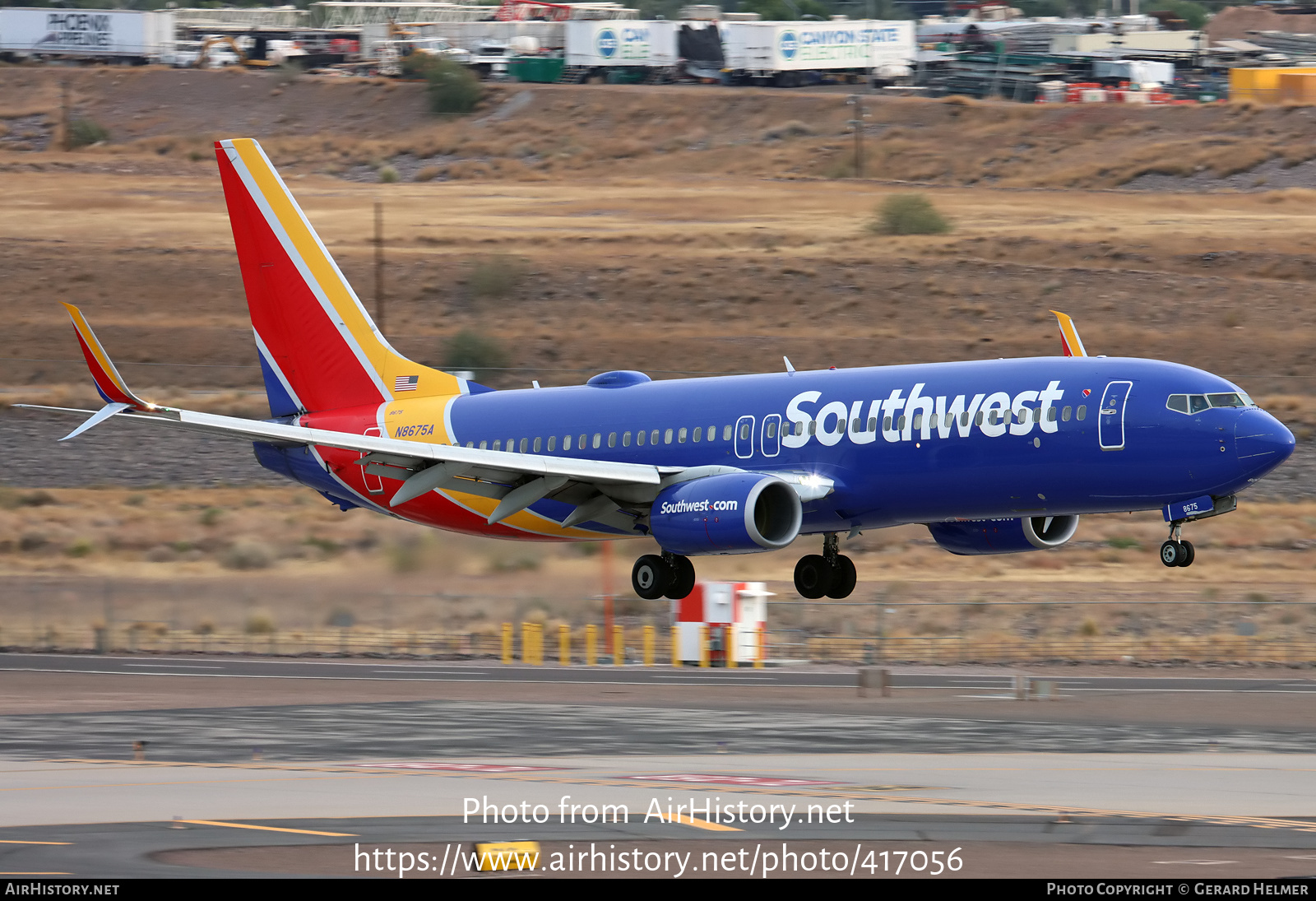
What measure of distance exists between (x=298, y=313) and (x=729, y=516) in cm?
1635

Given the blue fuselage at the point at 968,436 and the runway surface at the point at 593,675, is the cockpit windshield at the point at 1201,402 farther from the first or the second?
the runway surface at the point at 593,675

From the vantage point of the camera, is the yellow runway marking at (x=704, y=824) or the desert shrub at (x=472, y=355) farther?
the desert shrub at (x=472, y=355)

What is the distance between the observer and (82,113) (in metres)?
164

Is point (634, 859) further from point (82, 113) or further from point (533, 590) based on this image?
point (82, 113)

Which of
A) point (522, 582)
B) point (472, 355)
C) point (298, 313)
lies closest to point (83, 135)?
point (472, 355)

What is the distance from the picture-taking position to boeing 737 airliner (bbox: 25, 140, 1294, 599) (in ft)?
134

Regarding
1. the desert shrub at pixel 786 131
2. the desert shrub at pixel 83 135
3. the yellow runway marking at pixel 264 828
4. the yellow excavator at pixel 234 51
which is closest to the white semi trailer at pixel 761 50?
the desert shrub at pixel 786 131

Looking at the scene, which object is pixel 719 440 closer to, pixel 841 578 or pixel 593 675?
pixel 841 578

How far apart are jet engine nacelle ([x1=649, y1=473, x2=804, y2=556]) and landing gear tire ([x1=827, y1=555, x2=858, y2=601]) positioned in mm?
3282

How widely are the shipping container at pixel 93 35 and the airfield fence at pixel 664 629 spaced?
11554 cm

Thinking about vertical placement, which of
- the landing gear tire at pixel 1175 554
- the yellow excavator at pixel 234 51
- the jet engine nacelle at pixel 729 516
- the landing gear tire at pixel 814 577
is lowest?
the yellow excavator at pixel 234 51

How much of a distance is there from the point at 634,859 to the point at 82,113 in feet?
483

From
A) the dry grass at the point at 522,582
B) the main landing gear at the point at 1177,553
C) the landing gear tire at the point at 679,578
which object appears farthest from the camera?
the dry grass at the point at 522,582

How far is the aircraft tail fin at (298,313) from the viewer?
5356 cm
